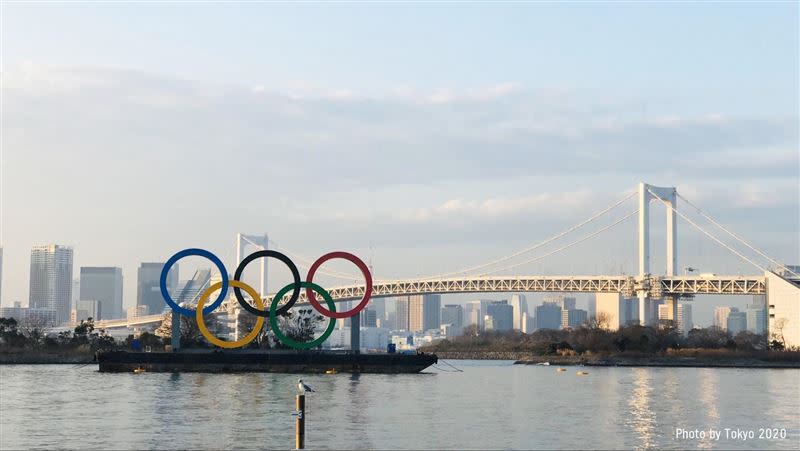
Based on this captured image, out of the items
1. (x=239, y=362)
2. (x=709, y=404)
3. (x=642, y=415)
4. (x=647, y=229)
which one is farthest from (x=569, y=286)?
(x=642, y=415)

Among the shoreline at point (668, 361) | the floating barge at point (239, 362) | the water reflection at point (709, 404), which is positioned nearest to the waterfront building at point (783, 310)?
the shoreline at point (668, 361)

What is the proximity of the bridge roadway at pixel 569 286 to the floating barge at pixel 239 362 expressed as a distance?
34.3m

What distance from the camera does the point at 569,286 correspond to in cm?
9975

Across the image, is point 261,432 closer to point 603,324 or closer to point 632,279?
point 632,279

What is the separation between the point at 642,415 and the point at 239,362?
32183 millimetres

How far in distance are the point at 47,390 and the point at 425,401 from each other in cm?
1474

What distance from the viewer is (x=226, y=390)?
44.3 m

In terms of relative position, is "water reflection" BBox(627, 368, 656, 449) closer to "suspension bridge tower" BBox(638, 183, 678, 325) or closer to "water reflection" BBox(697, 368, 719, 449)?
"water reflection" BBox(697, 368, 719, 449)

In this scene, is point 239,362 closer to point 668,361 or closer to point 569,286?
point 668,361

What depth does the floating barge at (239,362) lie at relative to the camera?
6228 centimetres

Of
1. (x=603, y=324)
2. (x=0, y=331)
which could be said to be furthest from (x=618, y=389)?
(x=603, y=324)

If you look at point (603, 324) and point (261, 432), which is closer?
point (261, 432)

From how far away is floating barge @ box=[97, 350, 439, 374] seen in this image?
62.3 meters

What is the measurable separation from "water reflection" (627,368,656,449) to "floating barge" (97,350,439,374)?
1713 centimetres
